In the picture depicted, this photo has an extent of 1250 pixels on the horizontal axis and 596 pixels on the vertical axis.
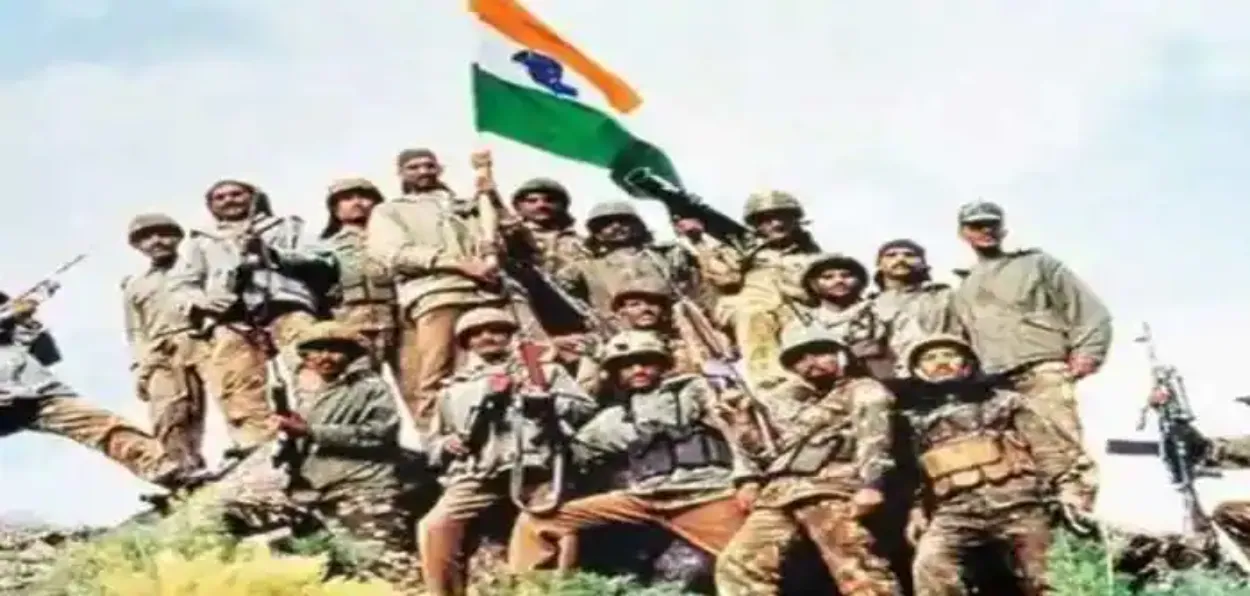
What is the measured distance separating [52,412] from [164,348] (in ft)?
1.88

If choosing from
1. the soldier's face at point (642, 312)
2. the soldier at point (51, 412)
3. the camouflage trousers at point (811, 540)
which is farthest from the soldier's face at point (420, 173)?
the camouflage trousers at point (811, 540)

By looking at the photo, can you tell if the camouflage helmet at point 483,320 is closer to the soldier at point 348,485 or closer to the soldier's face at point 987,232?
the soldier at point 348,485

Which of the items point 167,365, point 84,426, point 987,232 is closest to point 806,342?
point 987,232

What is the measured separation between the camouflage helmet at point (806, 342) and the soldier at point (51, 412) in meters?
2.67

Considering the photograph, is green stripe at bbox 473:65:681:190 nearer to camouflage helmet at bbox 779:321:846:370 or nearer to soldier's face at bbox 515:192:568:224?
soldier's face at bbox 515:192:568:224

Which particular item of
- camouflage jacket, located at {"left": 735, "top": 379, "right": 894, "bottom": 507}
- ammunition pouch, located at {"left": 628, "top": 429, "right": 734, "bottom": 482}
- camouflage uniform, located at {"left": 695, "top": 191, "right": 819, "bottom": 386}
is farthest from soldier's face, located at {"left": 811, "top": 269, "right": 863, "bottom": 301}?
ammunition pouch, located at {"left": 628, "top": 429, "right": 734, "bottom": 482}

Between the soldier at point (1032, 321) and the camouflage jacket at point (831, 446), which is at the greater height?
the soldier at point (1032, 321)

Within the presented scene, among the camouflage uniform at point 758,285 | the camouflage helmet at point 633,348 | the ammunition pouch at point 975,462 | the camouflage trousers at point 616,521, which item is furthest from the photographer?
the camouflage uniform at point 758,285

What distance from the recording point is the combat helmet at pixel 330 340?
43.0 ft

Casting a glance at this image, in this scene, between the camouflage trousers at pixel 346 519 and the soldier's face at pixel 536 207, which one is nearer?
the camouflage trousers at pixel 346 519

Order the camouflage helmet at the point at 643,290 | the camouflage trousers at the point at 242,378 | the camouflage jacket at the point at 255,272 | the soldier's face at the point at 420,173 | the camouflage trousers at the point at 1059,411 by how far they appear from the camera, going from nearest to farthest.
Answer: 1. the camouflage trousers at the point at 1059,411
2. the camouflage trousers at the point at 242,378
3. the camouflage helmet at the point at 643,290
4. the camouflage jacket at the point at 255,272
5. the soldier's face at the point at 420,173

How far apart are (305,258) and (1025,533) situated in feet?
11.4

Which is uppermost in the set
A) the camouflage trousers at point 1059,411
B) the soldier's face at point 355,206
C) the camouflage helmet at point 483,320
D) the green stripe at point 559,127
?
the green stripe at point 559,127

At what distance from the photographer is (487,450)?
42.0 ft
